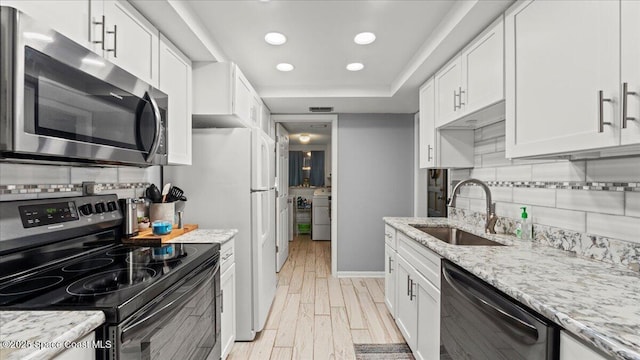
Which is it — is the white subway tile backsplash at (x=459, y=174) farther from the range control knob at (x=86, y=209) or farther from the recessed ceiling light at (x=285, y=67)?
the range control knob at (x=86, y=209)

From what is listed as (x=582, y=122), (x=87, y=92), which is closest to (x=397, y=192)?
(x=582, y=122)

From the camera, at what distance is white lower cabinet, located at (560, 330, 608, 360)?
0.73 meters

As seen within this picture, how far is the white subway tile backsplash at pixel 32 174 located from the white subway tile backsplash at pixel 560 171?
2540 mm

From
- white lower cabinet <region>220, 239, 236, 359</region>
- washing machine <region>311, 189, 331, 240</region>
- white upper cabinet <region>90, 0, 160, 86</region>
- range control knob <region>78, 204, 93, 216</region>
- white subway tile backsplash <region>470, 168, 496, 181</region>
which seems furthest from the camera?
washing machine <region>311, 189, 331, 240</region>

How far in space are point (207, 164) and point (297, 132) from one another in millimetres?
4064

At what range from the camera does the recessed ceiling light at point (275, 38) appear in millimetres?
2151

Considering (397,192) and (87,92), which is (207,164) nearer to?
(87,92)

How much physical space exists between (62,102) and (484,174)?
8.52ft

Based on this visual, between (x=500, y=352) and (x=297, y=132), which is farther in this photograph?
(x=297, y=132)

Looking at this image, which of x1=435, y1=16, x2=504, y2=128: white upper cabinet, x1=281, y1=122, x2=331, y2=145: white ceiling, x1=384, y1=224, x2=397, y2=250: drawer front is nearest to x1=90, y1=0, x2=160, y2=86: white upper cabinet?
x1=435, y1=16, x2=504, y2=128: white upper cabinet

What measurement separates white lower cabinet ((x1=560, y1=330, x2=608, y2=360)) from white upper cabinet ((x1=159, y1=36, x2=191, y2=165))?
6.64 ft

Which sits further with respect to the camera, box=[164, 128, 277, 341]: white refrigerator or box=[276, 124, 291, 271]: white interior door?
box=[276, 124, 291, 271]: white interior door

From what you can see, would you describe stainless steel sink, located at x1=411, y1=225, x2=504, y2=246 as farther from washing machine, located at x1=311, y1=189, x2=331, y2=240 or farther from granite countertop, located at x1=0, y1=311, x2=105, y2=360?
washing machine, located at x1=311, y1=189, x2=331, y2=240

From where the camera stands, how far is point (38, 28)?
907 mm
